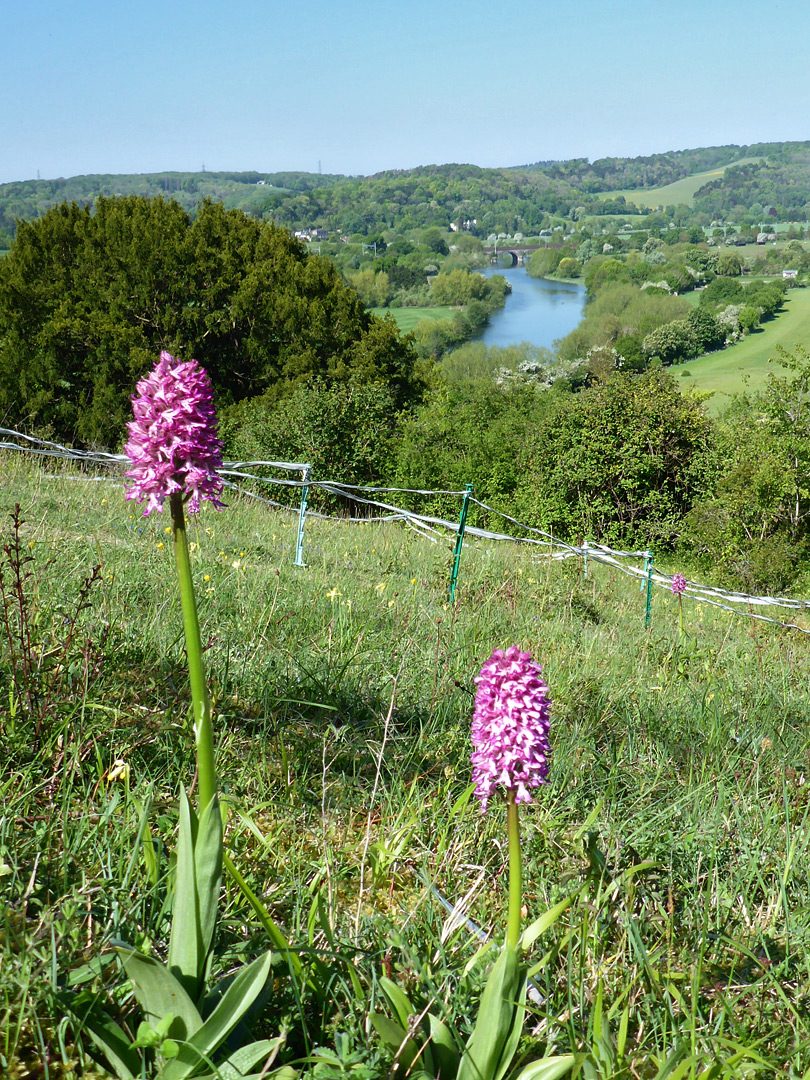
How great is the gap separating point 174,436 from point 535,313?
126 m

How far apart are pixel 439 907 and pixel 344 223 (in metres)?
158

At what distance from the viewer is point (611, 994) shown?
1687 millimetres

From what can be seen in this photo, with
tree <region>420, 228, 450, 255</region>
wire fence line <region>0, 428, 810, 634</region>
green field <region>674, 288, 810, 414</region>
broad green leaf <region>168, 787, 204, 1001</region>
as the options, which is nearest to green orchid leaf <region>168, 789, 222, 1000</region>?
broad green leaf <region>168, 787, 204, 1001</region>

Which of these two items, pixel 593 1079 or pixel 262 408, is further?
pixel 262 408

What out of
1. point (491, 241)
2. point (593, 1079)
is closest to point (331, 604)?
point (593, 1079)

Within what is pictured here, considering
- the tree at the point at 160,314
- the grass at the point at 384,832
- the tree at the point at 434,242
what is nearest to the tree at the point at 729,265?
the tree at the point at 434,242

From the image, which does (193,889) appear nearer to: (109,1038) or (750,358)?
(109,1038)

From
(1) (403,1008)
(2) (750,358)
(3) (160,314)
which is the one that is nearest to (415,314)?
(2) (750,358)

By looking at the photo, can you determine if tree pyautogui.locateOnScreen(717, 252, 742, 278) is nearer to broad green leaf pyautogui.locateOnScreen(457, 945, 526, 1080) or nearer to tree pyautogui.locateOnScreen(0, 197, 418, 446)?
tree pyautogui.locateOnScreen(0, 197, 418, 446)

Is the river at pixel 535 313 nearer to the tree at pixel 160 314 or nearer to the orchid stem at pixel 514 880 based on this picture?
the tree at pixel 160 314

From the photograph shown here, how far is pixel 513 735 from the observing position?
1.27m

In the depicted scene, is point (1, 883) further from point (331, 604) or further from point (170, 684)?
point (331, 604)

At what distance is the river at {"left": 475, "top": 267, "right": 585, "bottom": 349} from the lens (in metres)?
103

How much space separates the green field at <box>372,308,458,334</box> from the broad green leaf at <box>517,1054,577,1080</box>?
9174cm
